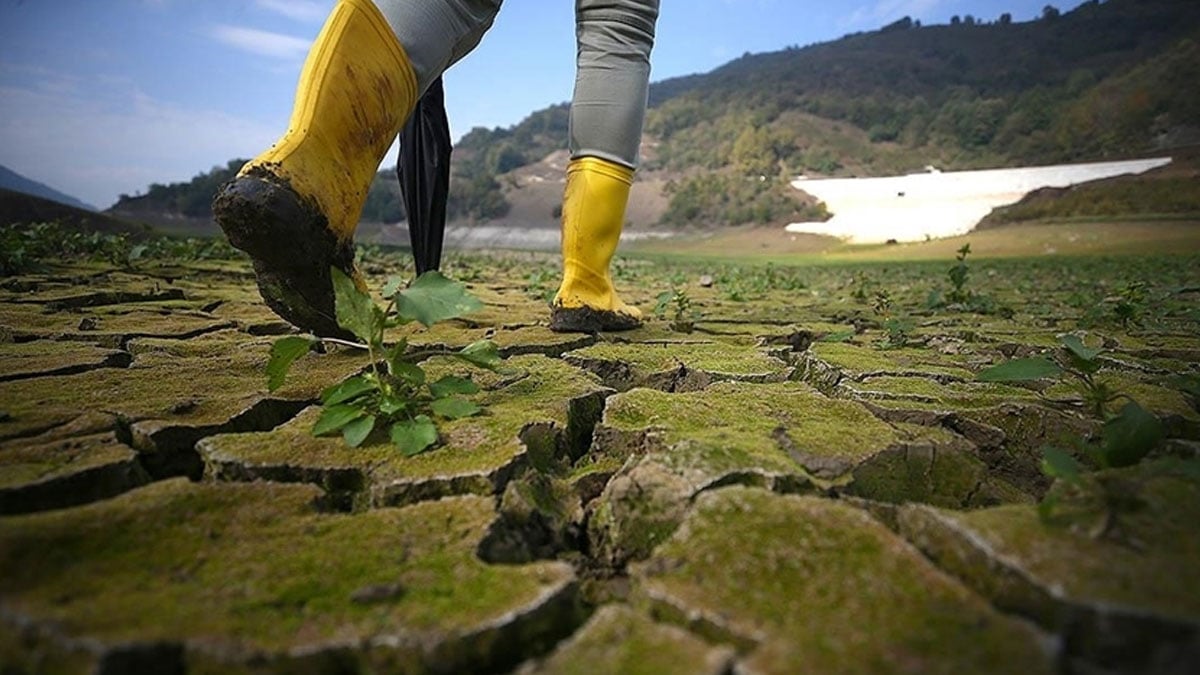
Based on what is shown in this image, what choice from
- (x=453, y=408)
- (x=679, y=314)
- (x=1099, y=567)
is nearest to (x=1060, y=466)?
(x=1099, y=567)

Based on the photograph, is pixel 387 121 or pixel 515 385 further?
pixel 387 121

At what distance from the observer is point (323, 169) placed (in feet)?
4.43

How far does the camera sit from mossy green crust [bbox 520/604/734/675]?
528 mm

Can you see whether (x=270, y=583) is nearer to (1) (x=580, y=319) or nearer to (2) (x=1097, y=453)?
(2) (x=1097, y=453)

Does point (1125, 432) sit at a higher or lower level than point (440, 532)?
higher

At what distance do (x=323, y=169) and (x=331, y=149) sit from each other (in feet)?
0.19

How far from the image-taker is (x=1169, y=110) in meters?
24.4

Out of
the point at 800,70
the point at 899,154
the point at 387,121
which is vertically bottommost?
the point at 387,121

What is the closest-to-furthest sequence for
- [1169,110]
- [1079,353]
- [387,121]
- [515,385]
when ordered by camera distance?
[1079,353]
[515,385]
[387,121]
[1169,110]

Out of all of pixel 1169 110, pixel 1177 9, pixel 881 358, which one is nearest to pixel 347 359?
pixel 881 358

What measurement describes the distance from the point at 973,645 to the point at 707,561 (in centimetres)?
23

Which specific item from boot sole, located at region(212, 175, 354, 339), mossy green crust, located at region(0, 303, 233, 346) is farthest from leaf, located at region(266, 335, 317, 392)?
mossy green crust, located at region(0, 303, 233, 346)

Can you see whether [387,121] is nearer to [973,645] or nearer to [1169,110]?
[973,645]

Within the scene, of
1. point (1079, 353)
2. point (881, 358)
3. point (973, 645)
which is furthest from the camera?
point (881, 358)
